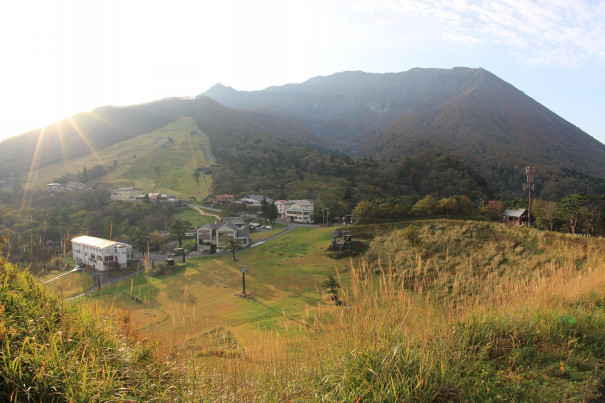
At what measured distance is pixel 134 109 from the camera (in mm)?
133875

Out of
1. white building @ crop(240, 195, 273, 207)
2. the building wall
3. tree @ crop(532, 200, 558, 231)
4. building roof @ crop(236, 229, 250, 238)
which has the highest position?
tree @ crop(532, 200, 558, 231)

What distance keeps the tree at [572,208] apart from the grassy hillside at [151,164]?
2005 inches

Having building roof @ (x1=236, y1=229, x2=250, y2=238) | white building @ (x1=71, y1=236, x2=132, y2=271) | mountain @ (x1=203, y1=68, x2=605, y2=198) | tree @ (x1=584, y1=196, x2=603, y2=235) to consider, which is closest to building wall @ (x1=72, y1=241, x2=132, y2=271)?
white building @ (x1=71, y1=236, x2=132, y2=271)

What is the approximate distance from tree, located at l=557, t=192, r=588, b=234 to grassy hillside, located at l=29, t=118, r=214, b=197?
50939 millimetres

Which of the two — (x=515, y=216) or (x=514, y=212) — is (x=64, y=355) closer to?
(x=515, y=216)

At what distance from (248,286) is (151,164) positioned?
65.5m

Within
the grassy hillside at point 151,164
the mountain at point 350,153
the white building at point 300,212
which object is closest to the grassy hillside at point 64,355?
the white building at point 300,212

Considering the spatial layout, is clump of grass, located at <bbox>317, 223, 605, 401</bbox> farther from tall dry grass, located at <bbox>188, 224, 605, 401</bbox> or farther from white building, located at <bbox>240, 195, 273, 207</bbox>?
white building, located at <bbox>240, 195, 273, 207</bbox>

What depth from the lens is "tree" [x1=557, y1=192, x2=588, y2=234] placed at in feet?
61.1

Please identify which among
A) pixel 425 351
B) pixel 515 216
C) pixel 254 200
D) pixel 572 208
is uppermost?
pixel 425 351

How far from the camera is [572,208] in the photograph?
1936cm

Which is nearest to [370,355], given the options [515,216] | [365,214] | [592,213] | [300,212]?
[592,213]

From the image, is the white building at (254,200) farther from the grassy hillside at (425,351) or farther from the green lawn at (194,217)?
the grassy hillside at (425,351)

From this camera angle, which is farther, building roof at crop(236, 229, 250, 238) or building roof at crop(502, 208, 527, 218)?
building roof at crop(236, 229, 250, 238)
